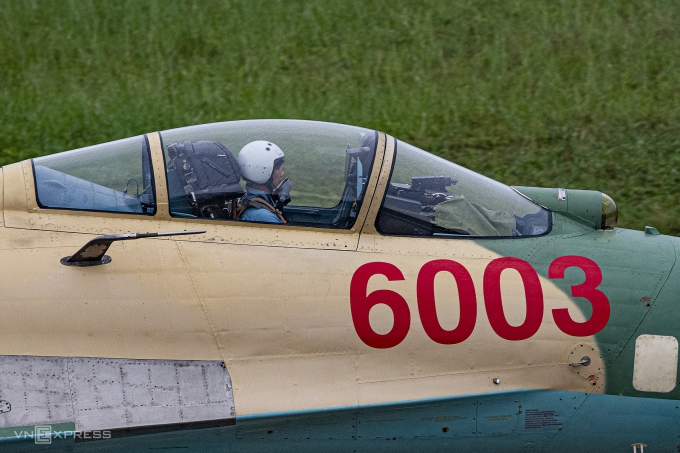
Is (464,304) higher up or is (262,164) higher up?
(262,164)

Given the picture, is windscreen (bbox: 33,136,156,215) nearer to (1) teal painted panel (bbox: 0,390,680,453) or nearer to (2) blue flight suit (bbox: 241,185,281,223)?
(2) blue flight suit (bbox: 241,185,281,223)

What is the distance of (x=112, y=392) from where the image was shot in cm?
401

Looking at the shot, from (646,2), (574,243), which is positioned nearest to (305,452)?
(574,243)

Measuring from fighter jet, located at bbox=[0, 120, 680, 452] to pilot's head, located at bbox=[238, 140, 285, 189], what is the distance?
0.01 m

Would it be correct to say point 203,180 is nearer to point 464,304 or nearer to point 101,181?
point 101,181

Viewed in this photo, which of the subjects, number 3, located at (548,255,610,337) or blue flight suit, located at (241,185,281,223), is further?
blue flight suit, located at (241,185,281,223)

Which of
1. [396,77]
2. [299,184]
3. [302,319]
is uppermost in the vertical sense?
[396,77]

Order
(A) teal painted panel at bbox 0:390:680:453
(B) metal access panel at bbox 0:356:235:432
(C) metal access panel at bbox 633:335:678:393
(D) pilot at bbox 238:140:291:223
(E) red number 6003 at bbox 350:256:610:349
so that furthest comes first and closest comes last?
(D) pilot at bbox 238:140:291:223, (C) metal access panel at bbox 633:335:678:393, (E) red number 6003 at bbox 350:256:610:349, (A) teal painted panel at bbox 0:390:680:453, (B) metal access panel at bbox 0:356:235:432

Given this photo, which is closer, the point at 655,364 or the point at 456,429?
the point at 456,429

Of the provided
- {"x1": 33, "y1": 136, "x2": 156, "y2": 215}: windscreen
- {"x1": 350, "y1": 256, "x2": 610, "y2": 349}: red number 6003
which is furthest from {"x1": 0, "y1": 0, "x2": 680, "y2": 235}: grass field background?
{"x1": 33, "y1": 136, "x2": 156, "y2": 215}: windscreen

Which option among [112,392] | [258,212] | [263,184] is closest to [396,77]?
[263,184]

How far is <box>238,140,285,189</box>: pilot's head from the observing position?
4.62 meters

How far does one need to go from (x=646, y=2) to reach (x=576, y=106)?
4.31 m

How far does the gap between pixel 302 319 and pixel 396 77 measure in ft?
31.9
